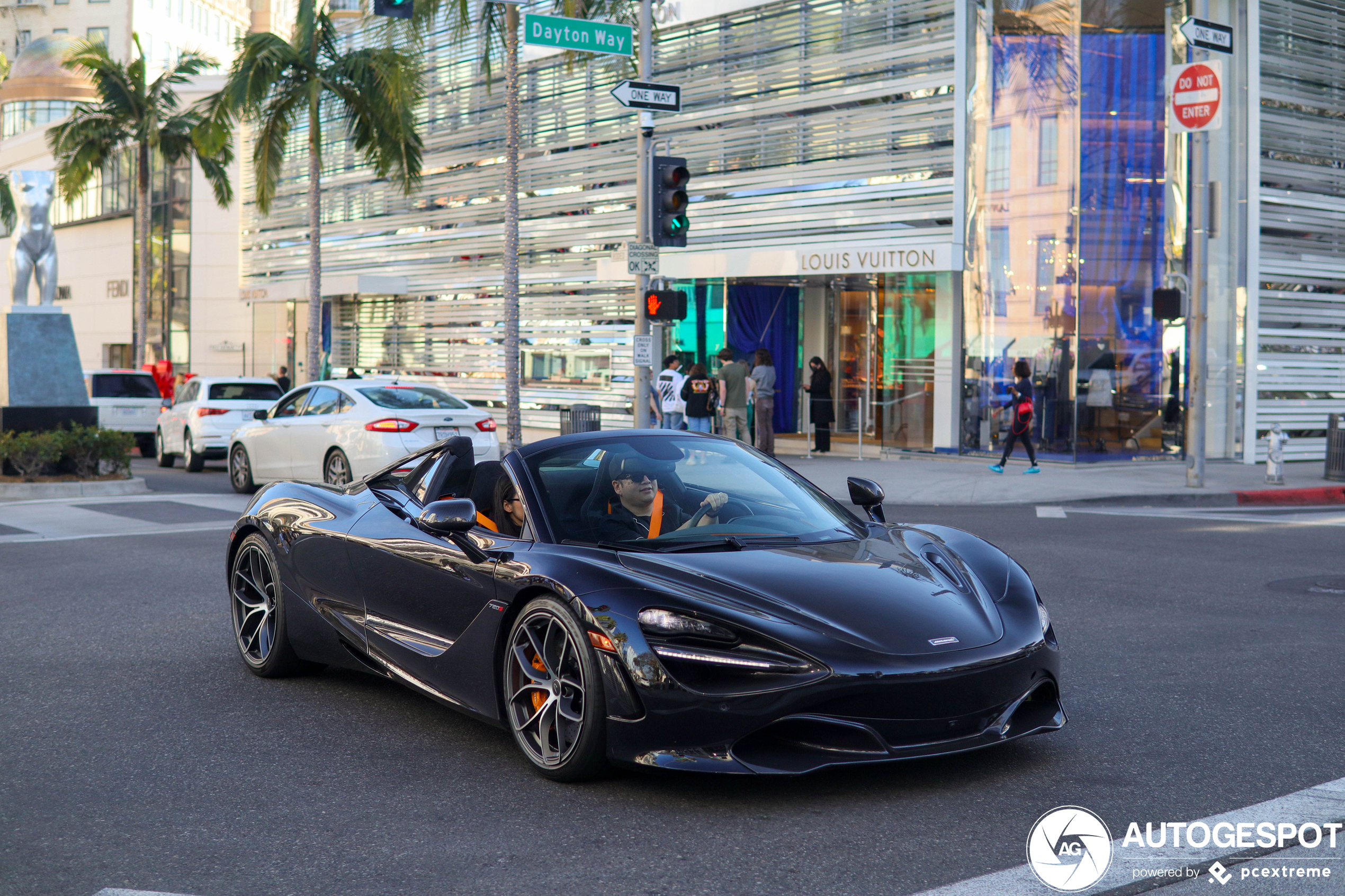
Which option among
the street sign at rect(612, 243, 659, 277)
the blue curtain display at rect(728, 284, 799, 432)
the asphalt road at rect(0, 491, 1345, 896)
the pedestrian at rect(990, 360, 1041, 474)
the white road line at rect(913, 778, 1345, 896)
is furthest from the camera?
the blue curtain display at rect(728, 284, 799, 432)

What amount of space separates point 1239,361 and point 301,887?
2134cm

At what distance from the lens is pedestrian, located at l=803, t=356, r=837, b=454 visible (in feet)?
80.2

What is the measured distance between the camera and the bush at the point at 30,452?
57.5ft

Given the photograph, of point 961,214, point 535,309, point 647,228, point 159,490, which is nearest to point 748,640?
point 647,228

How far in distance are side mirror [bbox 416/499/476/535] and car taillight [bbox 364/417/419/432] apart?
10.4 m

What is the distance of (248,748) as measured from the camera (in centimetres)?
538

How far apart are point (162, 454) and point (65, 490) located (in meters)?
5.79

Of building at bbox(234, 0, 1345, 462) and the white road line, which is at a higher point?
building at bbox(234, 0, 1345, 462)

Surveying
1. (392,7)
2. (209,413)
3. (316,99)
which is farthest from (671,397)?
(316,99)

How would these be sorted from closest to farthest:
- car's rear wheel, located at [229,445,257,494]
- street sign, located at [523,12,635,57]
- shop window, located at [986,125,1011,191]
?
1. street sign, located at [523,12,635,57]
2. car's rear wheel, located at [229,445,257,494]
3. shop window, located at [986,125,1011,191]

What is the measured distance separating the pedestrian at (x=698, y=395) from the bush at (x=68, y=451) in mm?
8306

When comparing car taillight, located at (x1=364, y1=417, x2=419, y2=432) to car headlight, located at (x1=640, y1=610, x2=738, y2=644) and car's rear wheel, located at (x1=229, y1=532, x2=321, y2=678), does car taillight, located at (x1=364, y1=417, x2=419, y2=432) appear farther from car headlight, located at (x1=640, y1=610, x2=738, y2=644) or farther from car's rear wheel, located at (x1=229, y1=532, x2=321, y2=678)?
car headlight, located at (x1=640, y1=610, x2=738, y2=644)

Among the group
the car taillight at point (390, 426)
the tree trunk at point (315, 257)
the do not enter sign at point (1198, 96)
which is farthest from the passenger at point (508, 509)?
the tree trunk at point (315, 257)

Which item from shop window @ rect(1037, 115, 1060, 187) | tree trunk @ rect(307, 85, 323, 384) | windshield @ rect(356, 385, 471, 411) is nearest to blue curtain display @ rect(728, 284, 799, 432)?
shop window @ rect(1037, 115, 1060, 187)
